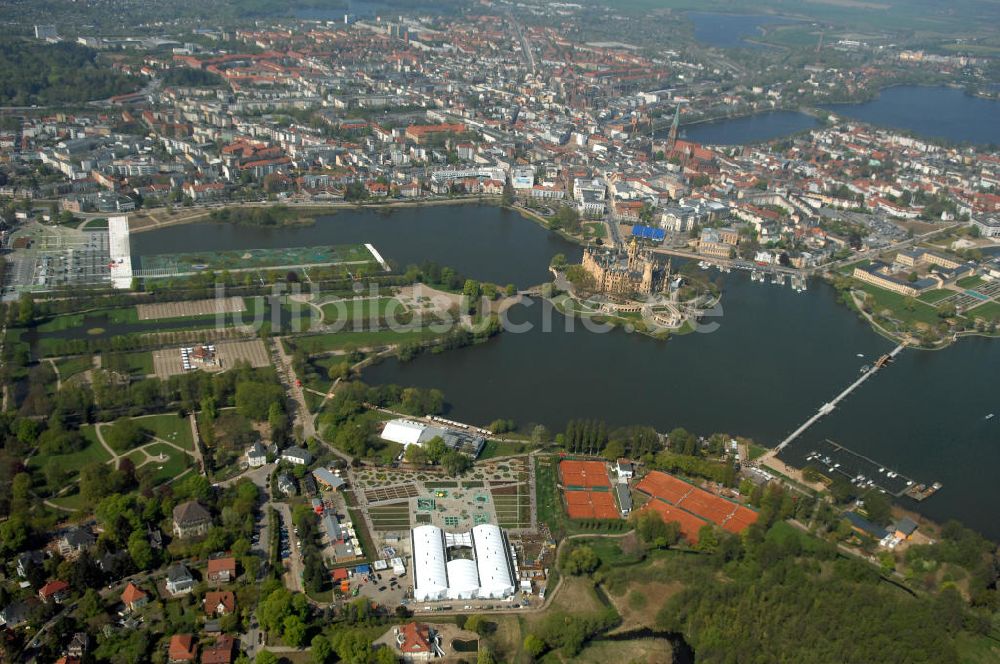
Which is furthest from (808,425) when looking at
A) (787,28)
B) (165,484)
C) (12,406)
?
(787,28)

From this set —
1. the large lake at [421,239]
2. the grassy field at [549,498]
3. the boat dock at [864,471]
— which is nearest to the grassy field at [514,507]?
the grassy field at [549,498]

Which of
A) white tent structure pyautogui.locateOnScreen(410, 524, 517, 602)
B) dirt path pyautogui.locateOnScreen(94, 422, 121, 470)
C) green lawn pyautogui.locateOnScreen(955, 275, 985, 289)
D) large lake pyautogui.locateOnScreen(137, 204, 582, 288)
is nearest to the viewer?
white tent structure pyautogui.locateOnScreen(410, 524, 517, 602)

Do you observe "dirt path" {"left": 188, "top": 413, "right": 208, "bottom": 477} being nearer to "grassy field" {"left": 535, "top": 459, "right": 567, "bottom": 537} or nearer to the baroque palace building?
"grassy field" {"left": 535, "top": 459, "right": 567, "bottom": 537}

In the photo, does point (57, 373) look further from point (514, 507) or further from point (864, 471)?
point (864, 471)

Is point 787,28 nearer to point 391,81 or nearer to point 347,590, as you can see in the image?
point 391,81

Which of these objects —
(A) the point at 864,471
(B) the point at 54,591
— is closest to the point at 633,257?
(A) the point at 864,471

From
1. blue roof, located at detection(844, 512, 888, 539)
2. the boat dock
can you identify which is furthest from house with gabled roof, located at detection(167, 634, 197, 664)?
the boat dock
